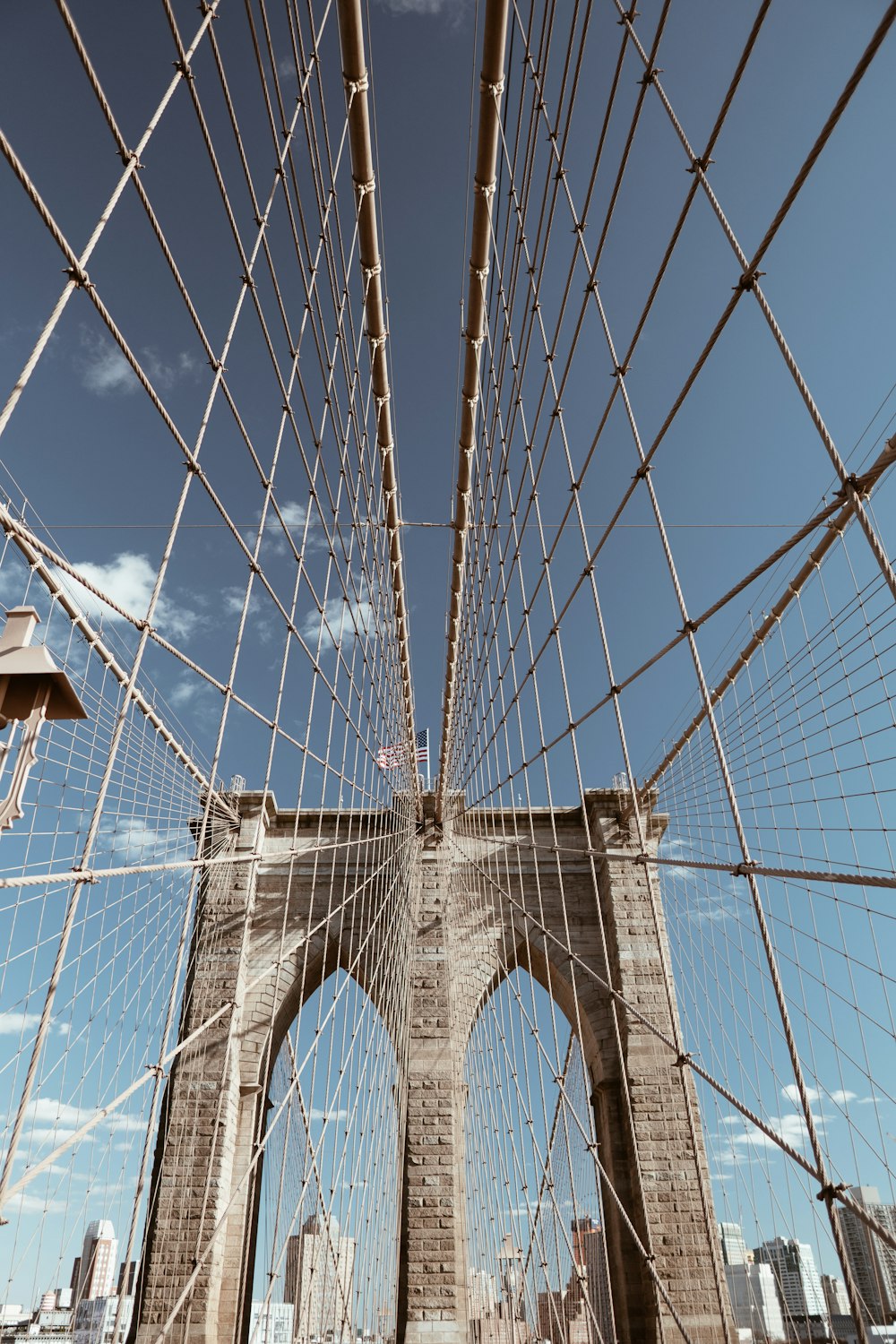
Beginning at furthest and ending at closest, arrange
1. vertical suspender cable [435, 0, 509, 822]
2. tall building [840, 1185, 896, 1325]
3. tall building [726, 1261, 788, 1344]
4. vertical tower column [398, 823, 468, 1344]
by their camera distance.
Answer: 1. tall building [726, 1261, 788, 1344]
2. vertical tower column [398, 823, 468, 1344]
3. vertical suspender cable [435, 0, 509, 822]
4. tall building [840, 1185, 896, 1325]

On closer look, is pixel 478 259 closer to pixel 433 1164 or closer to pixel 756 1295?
pixel 433 1164

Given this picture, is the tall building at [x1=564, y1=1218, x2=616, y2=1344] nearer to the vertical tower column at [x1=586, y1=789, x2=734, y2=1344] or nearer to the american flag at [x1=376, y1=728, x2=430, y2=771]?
the vertical tower column at [x1=586, y1=789, x2=734, y2=1344]

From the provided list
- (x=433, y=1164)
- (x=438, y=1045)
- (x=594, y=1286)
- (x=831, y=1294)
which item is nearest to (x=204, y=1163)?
(x=433, y=1164)

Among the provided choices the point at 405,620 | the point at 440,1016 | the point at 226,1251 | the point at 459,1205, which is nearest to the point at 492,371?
the point at 405,620

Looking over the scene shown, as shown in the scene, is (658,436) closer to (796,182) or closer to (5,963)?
(796,182)

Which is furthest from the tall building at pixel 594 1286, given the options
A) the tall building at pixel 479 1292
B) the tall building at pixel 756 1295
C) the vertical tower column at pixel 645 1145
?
the tall building at pixel 756 1295

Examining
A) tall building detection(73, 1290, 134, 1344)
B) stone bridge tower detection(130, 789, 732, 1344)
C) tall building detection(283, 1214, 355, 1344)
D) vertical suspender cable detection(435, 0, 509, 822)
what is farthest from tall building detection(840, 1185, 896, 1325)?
vertical suspender cable detection(435, 0, 509, 822)
